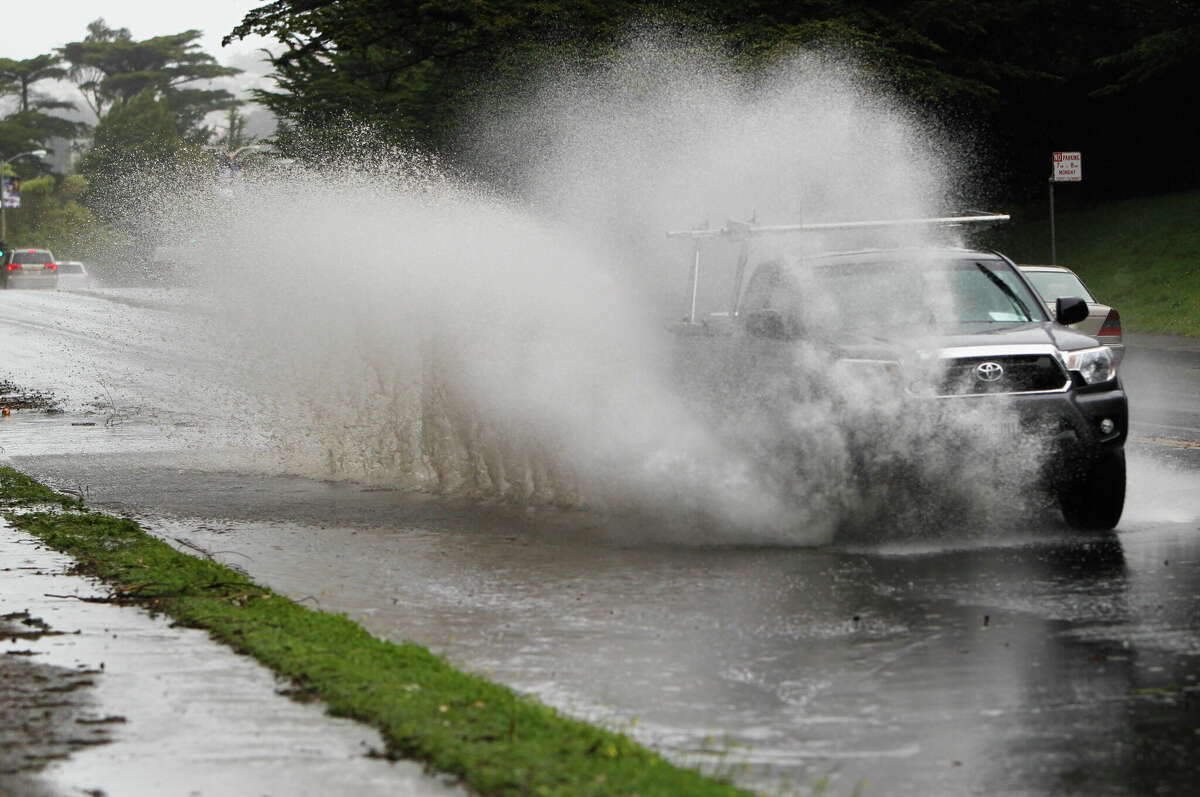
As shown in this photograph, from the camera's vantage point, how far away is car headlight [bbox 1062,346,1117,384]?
9.73 meters

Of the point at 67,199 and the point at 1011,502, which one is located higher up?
the point at 67,199

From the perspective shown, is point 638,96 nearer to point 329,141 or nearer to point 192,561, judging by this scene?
point 329,141

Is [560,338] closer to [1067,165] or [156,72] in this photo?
[1067,165]

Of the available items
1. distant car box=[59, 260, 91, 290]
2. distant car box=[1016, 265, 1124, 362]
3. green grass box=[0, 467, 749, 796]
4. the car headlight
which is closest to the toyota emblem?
the car headlight

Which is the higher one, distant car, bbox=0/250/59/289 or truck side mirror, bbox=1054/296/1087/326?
distant car, bbox=0/250/59/289

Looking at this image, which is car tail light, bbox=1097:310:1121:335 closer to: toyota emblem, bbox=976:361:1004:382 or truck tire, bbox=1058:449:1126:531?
truck tire, bbox=1058:449:1126:531

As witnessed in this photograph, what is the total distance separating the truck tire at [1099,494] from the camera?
962 centimetres

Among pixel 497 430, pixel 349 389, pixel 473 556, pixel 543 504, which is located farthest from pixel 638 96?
pixel 473 556

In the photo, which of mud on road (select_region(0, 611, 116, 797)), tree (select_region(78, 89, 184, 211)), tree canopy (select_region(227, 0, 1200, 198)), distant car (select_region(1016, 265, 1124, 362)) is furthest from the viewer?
tree (select_region(78, 89, 184, 211))

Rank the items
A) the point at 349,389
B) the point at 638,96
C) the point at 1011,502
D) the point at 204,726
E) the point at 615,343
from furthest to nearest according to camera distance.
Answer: the point at 638,96 < the point at 349,389 < the point at 615,343 < the point at 1011,502 < the point at 204,726

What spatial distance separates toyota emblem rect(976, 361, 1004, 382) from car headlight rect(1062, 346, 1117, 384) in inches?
17.4

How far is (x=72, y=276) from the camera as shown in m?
67.1

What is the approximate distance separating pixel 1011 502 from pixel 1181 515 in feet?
4.01

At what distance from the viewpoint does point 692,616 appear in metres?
7.38
